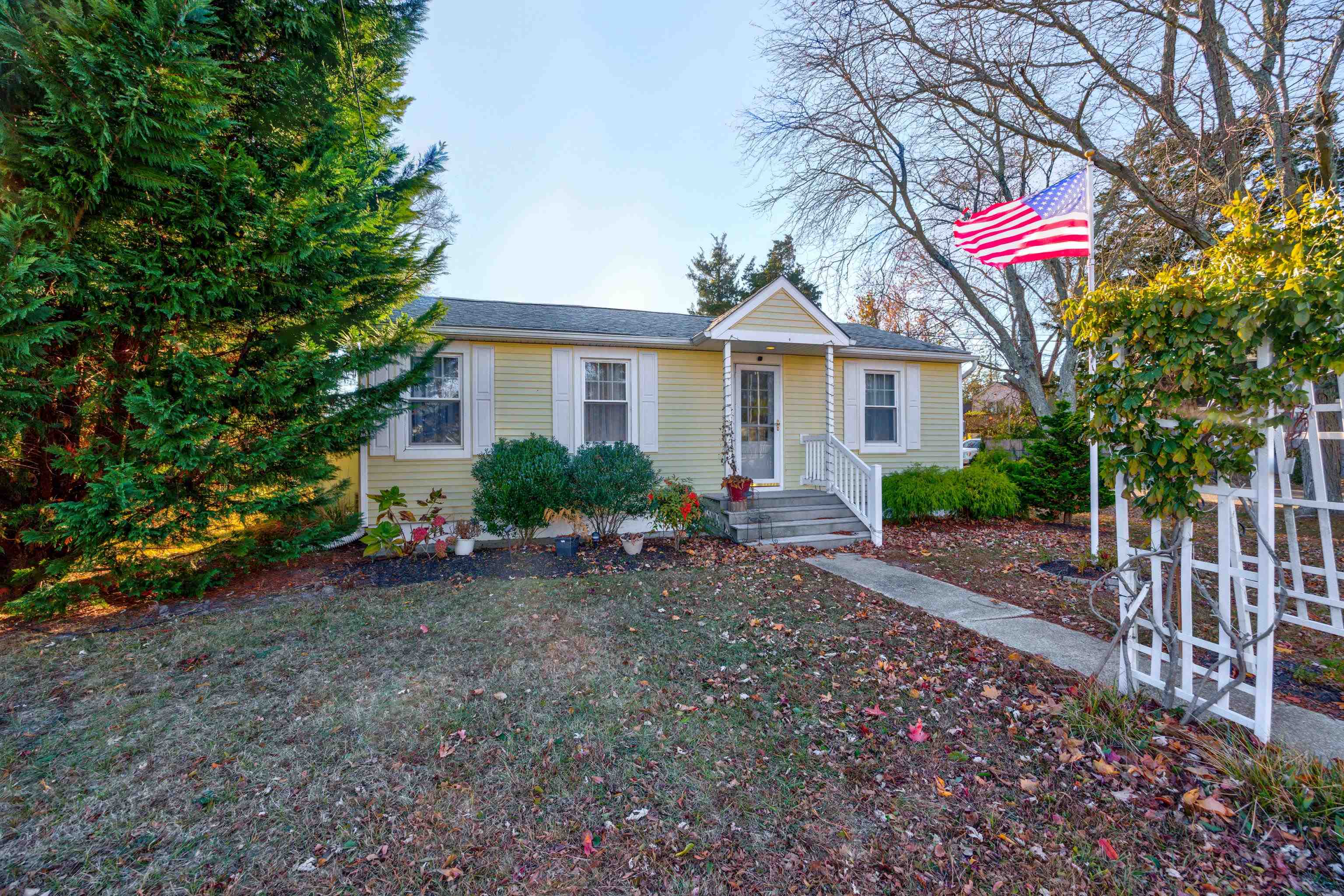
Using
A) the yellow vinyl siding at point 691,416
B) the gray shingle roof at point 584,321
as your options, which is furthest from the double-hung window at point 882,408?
the yellow vinyl siding at point 691,416

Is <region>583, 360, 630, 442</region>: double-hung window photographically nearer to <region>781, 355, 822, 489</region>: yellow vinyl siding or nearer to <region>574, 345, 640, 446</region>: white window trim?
<region>574, 345, 640, 446</region>: white window trim

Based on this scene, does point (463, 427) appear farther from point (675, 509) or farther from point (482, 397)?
point (675, 509)

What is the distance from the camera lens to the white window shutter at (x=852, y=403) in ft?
32.5

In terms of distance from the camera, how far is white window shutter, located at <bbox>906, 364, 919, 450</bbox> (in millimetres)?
10367

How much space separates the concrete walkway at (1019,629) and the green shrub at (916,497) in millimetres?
2662

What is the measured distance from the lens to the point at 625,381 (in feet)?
28.7

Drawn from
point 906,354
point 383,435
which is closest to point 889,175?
point 906,354

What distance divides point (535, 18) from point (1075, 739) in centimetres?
872

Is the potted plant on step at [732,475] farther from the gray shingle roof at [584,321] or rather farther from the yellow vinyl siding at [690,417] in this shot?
the gray shingle roof at [584,321]

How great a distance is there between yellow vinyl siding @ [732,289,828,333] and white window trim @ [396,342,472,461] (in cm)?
415

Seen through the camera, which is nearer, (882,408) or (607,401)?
(607,401)

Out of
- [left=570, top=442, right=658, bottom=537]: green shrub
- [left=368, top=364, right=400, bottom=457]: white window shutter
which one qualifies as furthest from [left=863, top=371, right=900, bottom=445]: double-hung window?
[left=368, top=364, right=400, bottom=457]: white window shutter

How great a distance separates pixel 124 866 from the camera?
2.01 meters

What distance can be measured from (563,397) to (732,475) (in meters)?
2.91
